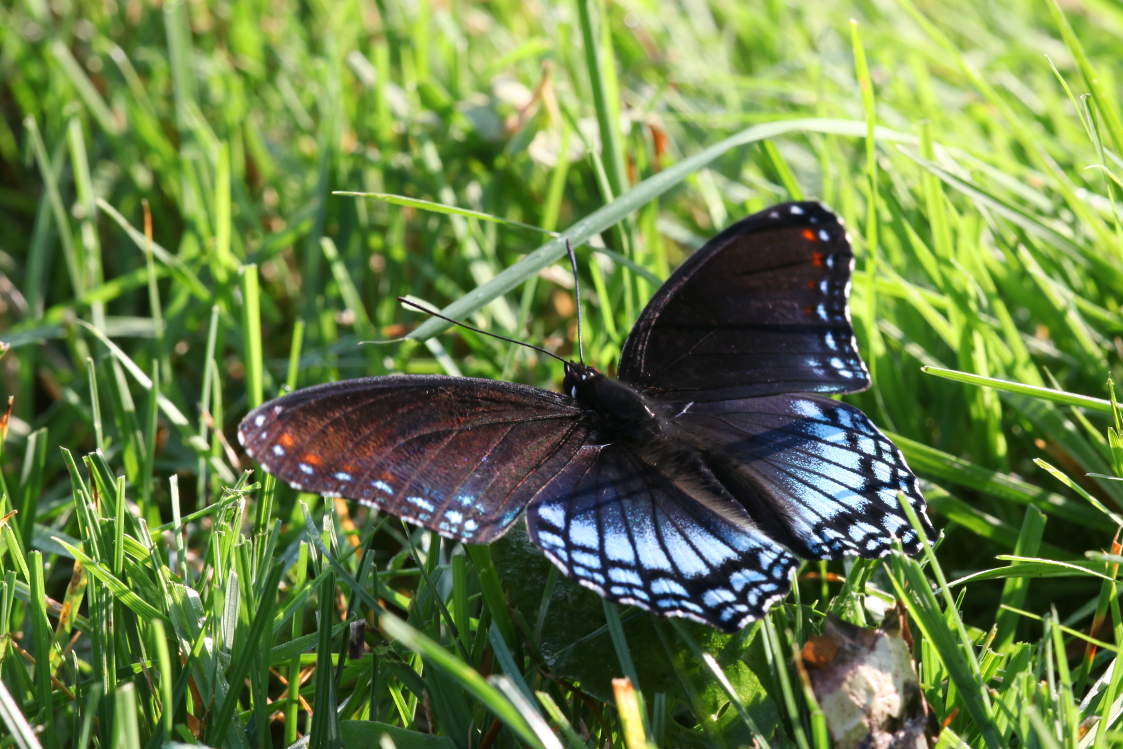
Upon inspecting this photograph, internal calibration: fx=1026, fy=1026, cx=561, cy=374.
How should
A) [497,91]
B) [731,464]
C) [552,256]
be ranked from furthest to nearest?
1. [497,91]
2. [552,256]
3. [731,464]

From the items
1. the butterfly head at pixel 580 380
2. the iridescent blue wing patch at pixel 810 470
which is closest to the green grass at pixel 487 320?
the iridescent blue wing patch at pixel 810 470

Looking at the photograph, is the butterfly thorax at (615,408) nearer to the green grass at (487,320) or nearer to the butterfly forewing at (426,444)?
the butterfly forewing at (426,444)

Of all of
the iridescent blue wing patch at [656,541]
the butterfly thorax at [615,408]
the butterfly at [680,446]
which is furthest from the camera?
the butterfly thorax at [615,408]

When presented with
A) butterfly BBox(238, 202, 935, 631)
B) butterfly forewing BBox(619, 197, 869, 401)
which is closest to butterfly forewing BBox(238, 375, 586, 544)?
butterfly BBox(238, 202, 935, 631)

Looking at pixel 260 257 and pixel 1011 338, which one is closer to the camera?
pixel 1011 338

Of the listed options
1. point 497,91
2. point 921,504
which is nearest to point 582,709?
point 921,504

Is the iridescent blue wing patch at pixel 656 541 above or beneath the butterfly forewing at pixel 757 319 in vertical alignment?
beneath

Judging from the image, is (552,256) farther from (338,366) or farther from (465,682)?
(465,682)
